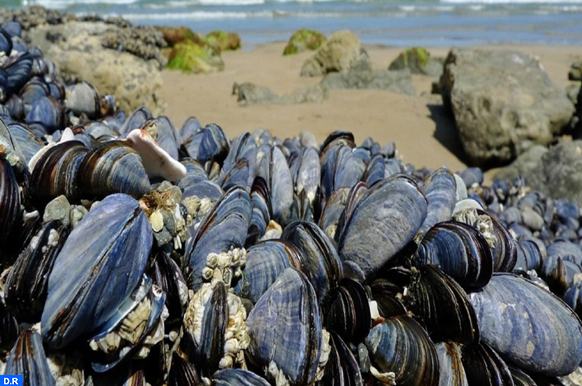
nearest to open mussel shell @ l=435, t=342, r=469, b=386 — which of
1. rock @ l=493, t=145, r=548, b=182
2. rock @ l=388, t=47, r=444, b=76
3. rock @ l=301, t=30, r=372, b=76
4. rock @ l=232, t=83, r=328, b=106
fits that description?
rock @ l=493, t=145, r=548, b=182

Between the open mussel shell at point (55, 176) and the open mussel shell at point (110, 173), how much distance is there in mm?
23

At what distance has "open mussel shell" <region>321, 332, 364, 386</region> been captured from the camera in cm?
138

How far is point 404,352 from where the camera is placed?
56.3 inches

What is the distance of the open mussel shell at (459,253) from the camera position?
1520mm

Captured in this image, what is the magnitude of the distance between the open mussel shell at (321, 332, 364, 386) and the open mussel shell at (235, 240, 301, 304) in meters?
0.25

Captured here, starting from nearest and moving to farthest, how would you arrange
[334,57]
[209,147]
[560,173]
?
[209,147], [560,173], [334,57]

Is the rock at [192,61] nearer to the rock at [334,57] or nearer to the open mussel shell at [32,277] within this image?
the rock at [334,57]

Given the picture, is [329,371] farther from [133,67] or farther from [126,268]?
[133,67]

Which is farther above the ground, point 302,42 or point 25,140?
point 25,140

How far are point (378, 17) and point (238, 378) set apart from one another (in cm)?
3000

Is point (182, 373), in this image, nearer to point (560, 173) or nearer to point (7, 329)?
point (7, 329)

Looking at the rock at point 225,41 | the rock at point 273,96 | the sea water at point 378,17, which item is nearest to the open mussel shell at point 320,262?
the rock at point 273,96

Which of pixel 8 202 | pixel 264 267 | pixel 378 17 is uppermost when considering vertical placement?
pixel 8 202

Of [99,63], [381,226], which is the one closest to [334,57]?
[99,63]
